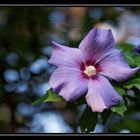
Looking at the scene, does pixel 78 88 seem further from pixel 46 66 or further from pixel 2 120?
pixel 2 120

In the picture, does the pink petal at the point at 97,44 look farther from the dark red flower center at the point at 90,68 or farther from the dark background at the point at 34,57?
the dark background at the point at 34,57

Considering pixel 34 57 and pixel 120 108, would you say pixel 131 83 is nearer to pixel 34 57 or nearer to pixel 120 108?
pixel 120 108

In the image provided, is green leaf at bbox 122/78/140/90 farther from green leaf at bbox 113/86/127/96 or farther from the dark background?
the dark background

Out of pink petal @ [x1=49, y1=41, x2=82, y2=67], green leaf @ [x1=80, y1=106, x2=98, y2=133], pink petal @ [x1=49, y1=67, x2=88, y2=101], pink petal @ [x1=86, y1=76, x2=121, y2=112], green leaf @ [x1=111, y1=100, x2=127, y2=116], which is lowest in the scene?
green leaf @ [x1=80, y1=106, x2=98, y2=133]

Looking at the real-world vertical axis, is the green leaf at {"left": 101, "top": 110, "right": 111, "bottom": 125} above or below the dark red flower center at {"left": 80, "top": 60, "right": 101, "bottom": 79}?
below

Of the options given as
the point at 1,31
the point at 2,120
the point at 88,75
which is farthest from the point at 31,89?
the point at 88,75

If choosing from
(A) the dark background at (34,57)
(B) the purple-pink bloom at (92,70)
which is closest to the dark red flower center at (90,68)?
(B) the purple-pink bloom at (92,70)

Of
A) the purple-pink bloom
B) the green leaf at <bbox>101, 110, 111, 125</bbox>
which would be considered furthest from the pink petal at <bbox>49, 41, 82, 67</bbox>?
the green leaf at <bbox>101, 110, 111, 125</bbox>
